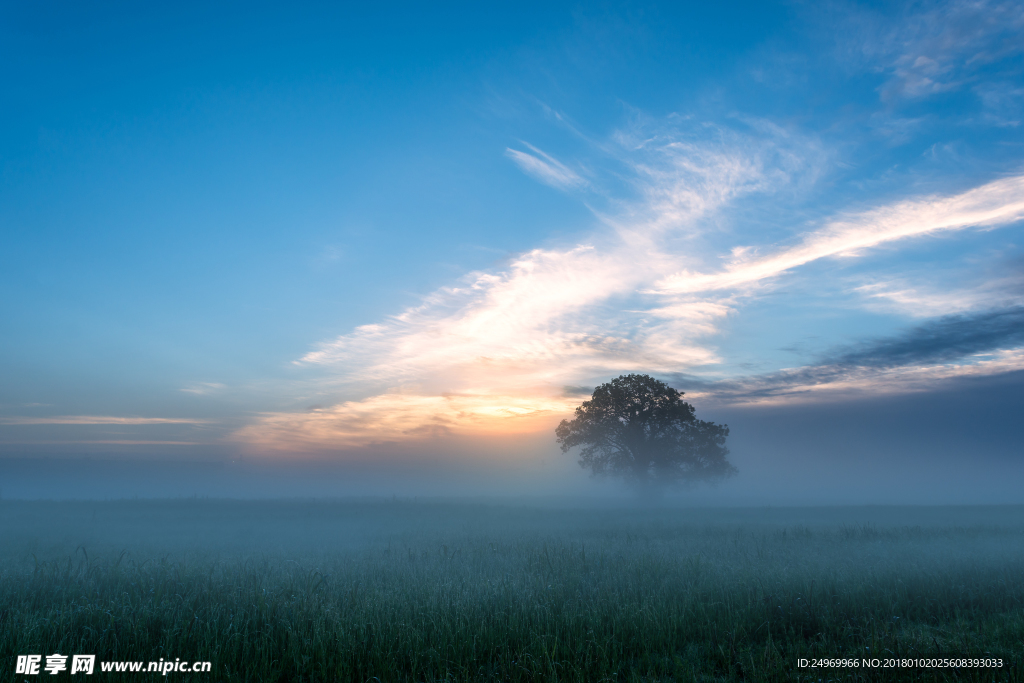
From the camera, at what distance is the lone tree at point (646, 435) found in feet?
136

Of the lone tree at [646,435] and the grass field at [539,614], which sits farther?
the lone tree at [646,435]

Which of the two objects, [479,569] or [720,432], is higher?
[720,432]

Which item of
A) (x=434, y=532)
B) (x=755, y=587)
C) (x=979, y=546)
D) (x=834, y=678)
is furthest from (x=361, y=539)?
(x=979, y=546)

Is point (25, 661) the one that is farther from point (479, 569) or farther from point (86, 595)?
point (479, 569)

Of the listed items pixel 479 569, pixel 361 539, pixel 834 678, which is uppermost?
pixel 834 678

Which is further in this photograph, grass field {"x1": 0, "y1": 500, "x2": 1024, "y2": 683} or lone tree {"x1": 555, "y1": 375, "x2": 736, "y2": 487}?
lone tree {"x1": 555, "y1": 375, "x2": 736, "y2": 487}

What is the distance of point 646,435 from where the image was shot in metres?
41.6

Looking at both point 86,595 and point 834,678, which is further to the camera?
point 86,595

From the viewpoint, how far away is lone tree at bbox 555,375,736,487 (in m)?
41.3

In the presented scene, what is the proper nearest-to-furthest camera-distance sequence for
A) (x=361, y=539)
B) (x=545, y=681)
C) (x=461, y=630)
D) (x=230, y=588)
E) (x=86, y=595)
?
1. (x=545, y=681)
2. (x=461, y=630)
3. (x=86, y=595)
4. (x=230, y=588)
5. (x=361, y=539)

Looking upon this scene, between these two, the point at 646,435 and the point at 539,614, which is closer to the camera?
the point at 539,614

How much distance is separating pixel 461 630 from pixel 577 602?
8.18 feet

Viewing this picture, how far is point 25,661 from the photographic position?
5820mm

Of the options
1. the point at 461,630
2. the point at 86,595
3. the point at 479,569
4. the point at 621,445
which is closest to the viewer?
the point at 461,630
